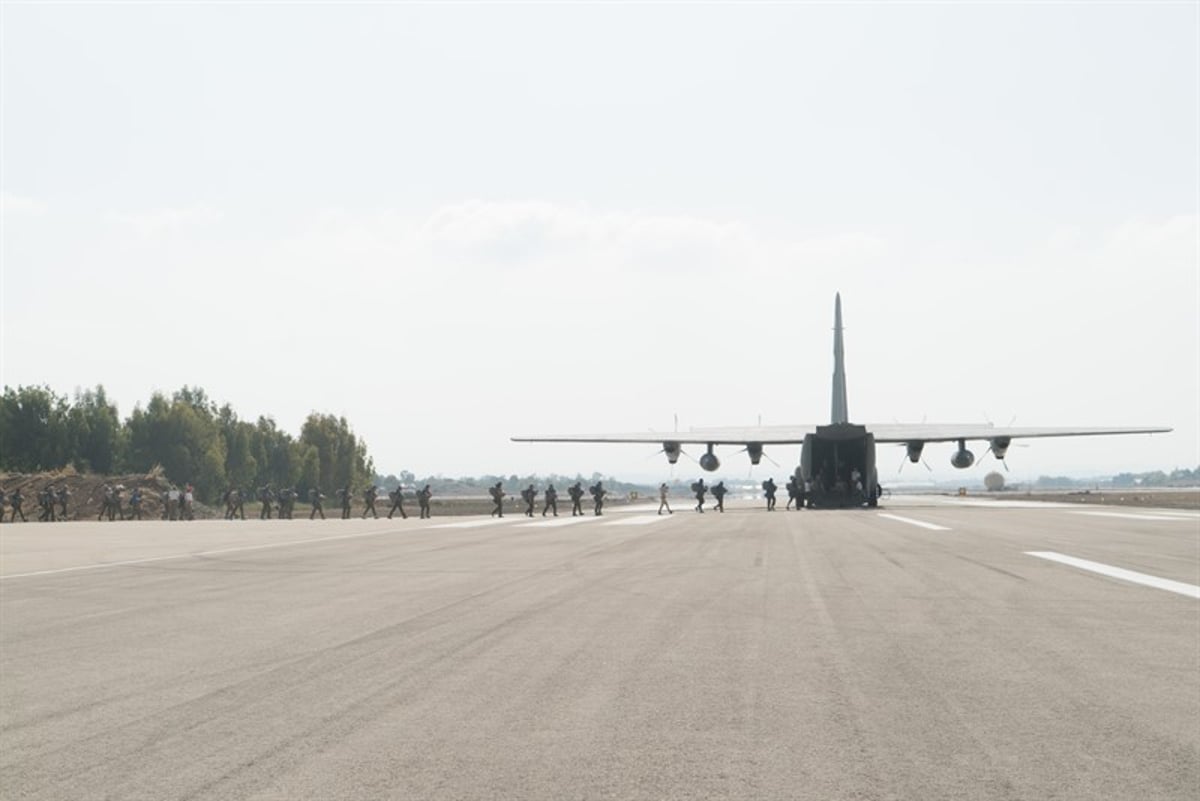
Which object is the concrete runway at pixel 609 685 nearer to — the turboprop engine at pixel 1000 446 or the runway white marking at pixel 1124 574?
the runway white marking at pixel 1124 574

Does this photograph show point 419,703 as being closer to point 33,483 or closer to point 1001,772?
point 1001,772

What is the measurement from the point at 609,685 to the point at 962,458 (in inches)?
1864

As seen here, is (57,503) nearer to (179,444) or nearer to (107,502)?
(107,502)

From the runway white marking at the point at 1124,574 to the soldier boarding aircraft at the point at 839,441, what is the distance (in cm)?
2742

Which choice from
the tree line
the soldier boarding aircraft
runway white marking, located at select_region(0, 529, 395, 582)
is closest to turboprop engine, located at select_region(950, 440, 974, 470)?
the soldier boarding aircraft

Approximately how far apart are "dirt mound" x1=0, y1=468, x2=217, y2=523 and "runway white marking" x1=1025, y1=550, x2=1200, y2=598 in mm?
48019

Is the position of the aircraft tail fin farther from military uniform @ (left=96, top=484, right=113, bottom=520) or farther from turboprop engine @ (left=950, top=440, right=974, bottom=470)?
military uniform @ (left=96, top=484, right=113, bottom=520)

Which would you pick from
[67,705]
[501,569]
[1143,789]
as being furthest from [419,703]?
[501,569]

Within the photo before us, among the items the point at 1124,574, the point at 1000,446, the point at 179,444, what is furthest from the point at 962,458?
the point at 179,444

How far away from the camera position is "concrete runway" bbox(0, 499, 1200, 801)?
4953 millimetres

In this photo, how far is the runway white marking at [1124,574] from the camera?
1268 cm

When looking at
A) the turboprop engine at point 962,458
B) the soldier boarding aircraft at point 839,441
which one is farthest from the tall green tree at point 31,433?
the turboprop engine at point 962,458

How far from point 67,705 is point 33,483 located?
182 feet

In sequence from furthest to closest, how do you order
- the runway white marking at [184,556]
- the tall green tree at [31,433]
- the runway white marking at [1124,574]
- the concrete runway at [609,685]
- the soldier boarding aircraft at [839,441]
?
the tall green tree at [31,433]
the soldier boarding aircraft at [839,441]
the runway white marking at [184,556]
the runway white marking at [1124,574]
the concrete runway at [609,685]
